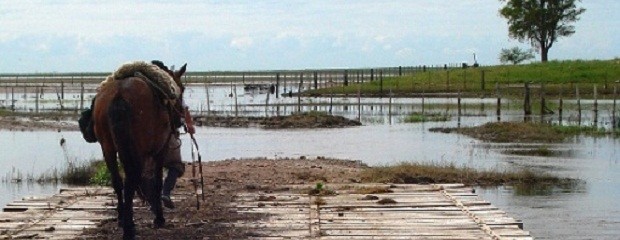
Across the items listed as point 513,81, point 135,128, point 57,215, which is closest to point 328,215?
point 135,128

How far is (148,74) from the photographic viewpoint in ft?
28.1

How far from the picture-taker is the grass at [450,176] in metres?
16.8

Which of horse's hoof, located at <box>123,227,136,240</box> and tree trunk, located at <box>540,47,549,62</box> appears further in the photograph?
tree trunk, located at <box>540,47,549,62</box>

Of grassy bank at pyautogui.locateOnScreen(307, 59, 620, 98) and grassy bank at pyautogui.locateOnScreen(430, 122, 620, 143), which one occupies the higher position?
grassy bank at pyautogui.locateOnScreen(307, 59, 620, 98)

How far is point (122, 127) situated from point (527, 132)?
22.3m

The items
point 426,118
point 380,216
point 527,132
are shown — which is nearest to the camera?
point 380,216

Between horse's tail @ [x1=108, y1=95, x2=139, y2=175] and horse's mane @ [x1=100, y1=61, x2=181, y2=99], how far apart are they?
42 centimetres

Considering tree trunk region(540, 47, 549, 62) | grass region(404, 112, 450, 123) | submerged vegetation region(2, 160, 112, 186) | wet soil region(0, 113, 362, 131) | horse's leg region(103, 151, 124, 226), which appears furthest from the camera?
tree trunk region(540, 47, 549, 62)

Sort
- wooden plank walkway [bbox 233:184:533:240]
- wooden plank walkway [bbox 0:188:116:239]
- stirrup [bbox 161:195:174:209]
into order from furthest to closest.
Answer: stirrup [bbox 161:195:174:209] → wooden plank walkway [bbox 0:188:116:239] → wooden plank walkway [bbox 233:184:533:240]

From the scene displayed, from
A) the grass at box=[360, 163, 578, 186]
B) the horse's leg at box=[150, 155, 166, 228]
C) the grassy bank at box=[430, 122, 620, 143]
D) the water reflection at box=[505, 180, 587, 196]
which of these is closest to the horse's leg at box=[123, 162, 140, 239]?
the horse's leg at box=[150, 155, 166, 228]

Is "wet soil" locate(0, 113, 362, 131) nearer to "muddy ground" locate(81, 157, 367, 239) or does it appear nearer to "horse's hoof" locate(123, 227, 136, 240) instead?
"muddy ground" locate(81, 157, 367, 239)

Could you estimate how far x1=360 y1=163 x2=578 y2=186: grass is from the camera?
55.0ft

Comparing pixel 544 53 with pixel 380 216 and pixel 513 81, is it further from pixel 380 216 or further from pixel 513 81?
pixel 380 216

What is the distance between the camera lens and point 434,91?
183 ft
